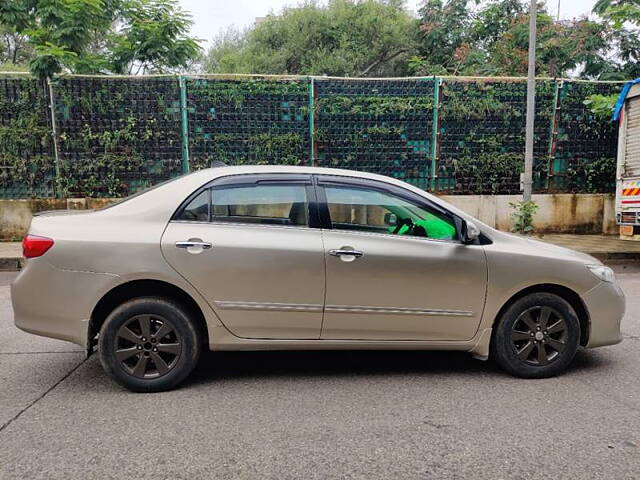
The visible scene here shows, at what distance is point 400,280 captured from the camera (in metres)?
3.71

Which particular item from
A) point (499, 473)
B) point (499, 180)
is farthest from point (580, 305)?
point (499, 180)

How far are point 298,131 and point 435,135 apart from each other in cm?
307

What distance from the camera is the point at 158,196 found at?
3752 mm


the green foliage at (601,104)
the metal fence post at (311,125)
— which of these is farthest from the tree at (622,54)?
the metal fence post at (311,125)

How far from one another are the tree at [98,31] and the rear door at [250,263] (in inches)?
344

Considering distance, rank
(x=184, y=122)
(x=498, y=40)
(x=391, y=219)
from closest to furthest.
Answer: (x=391, y=219) → (x=184, y=122) → (x=498, y=40)

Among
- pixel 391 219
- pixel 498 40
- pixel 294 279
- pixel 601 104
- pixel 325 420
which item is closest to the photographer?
pixel 325 420

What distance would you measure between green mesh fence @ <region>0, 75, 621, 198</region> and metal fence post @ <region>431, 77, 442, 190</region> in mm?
30

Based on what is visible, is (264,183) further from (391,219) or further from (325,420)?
(325,420)

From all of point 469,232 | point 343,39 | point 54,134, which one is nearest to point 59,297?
point 469,232

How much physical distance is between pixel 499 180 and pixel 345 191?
9.00 m

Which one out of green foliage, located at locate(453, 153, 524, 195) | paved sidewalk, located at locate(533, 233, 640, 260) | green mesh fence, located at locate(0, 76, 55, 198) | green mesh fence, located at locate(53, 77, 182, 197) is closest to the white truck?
paved sidewalk, located at locate(533, 233, 640, 260)

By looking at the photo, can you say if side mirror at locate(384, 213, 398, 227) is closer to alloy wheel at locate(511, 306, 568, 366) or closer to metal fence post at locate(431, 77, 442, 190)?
alloy wheel at locate(511, 306, 568, 366)

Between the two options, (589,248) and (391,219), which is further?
(589,248)
